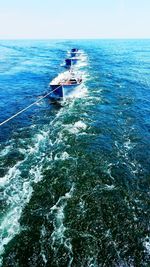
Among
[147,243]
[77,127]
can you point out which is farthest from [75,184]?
[77,127]

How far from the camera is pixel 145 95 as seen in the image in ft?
183

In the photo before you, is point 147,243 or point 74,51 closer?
point 147,243

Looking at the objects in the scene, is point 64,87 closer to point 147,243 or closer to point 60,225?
point 60,225

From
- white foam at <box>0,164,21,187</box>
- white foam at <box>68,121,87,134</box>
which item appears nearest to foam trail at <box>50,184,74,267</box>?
white foam at <box>0,164,21,187</box>

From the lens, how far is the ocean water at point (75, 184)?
18.6 meters

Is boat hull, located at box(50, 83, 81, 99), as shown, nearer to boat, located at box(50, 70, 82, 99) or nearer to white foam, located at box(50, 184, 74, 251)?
boat, located at box(50, 70, 82, 99)

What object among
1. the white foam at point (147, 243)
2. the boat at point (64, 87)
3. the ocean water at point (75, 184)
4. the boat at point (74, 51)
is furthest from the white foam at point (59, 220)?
the boat at point (74, 51)

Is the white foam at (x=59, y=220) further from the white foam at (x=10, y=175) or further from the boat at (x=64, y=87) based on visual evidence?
the boat at (x=64, y=87)

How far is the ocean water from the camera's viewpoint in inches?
732

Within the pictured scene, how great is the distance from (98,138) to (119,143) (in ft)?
11.0

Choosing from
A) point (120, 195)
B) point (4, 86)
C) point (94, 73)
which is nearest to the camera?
point (120, 195)

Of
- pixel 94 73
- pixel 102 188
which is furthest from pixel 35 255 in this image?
pixel 94 73

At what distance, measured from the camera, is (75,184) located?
84.0ft

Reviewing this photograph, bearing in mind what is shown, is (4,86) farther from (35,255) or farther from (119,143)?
(35,255)
